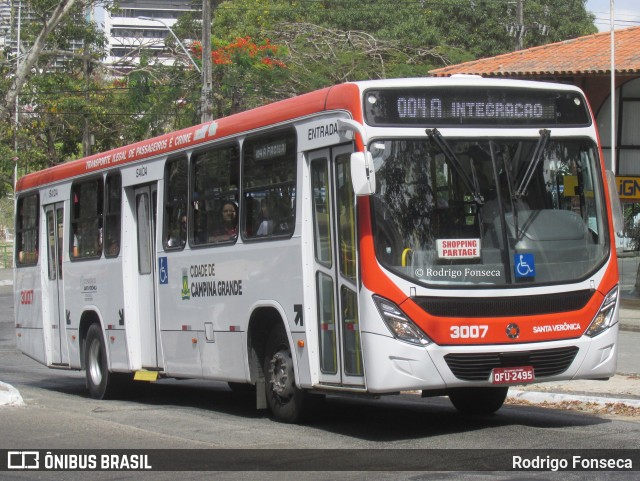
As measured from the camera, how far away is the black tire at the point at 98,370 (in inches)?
577

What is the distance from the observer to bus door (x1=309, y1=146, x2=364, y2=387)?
30.6ft

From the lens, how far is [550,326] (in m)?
9.21

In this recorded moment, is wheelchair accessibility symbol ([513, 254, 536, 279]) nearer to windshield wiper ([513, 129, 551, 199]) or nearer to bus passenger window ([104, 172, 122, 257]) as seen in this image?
windshield wiper ([513, 129, 551, 199])

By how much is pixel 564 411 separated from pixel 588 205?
2.74 metres

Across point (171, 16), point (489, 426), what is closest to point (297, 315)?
point (489, 426)

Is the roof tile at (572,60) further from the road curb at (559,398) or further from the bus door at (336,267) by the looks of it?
the bus door at (336,267)

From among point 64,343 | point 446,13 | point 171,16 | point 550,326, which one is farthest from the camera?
point 171,16

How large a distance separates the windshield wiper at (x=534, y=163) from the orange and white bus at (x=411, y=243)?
0.02 metres

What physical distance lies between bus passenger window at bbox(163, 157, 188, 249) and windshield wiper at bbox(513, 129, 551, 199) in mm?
4404

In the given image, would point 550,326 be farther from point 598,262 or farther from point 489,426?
point 489,426

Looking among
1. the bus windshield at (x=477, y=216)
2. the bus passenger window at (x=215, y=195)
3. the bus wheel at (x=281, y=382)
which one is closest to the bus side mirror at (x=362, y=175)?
the bus windshield at (x=477, y=216)

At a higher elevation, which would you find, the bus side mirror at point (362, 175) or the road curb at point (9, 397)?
the bus side mirror at point (362, 175)

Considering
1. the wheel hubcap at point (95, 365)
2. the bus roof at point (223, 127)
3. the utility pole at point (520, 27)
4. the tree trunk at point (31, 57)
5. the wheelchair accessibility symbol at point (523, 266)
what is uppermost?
the utility pole at point (520, 27)

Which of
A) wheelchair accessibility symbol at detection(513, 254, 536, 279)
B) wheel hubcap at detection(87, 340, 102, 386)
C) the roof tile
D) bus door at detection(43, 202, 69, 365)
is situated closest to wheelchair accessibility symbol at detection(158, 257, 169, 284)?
wheel hubcap at detection(87, 340, 102, 386)
